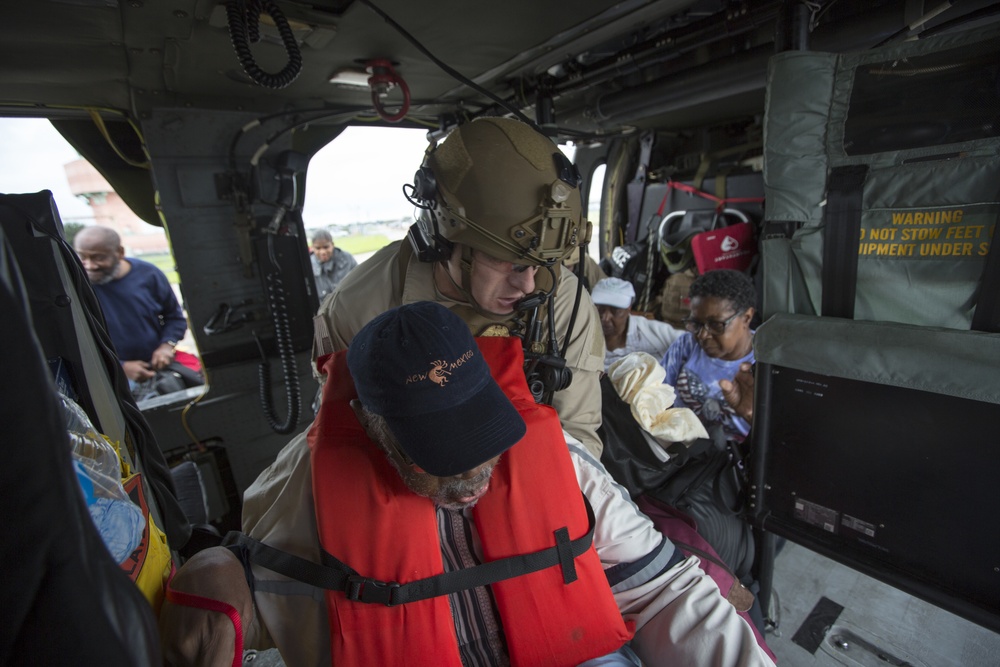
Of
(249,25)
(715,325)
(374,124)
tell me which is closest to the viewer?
(249,25)

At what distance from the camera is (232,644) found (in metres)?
0.98

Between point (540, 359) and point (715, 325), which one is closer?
point (540, 359)

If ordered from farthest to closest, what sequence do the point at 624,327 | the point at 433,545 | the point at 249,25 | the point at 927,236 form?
the point at 624,327
the point at 249,25
the point at 927,236
the point at 433,545

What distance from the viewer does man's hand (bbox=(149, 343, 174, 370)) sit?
139 inches

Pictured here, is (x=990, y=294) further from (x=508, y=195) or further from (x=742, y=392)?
(x=508, y=195)

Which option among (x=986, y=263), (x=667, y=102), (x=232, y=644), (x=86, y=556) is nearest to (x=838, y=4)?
(x=667, y=102)

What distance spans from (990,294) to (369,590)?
1926 millimetres

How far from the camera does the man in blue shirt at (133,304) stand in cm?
333

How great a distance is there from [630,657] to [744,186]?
4.94 meters

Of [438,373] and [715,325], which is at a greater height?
[438,373]

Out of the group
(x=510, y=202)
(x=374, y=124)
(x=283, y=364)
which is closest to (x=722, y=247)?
(x=374, y=124)

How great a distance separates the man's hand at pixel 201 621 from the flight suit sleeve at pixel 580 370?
119 centimetres

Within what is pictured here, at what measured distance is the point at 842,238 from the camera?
5.48 feet

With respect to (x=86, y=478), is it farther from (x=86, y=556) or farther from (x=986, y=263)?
(x=986, y=263)
